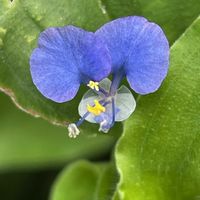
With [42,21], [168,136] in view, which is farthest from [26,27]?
[168,136]

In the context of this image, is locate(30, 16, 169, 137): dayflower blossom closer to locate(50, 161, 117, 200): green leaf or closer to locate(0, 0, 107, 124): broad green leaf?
locate(0, 0, 107, 124): broad green leaf

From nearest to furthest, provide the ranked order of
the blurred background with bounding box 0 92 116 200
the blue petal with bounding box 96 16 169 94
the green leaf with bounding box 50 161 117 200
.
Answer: the blue petal with bounding box 96 16 169 94 < the green leaf with bounding box 50 161 117 200 < the blurred background with bounding box 0 92 116 200

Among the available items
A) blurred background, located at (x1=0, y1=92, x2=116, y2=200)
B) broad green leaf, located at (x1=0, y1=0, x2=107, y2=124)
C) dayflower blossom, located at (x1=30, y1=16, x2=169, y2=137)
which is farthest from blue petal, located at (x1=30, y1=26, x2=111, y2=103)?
blurred background, located at (x1=0, y1=92, x2=116, y2=200)

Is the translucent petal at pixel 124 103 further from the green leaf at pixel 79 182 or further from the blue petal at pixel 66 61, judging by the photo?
the green leaf at pixel 79 182

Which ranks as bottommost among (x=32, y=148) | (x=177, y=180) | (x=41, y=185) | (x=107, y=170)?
(x=41, y=185)

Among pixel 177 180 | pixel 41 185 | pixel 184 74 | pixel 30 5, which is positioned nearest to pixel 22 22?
pixel 30 5

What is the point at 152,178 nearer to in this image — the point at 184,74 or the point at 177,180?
the point at 177,180
